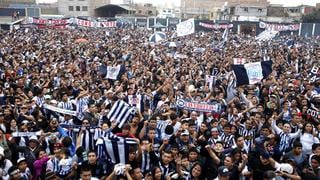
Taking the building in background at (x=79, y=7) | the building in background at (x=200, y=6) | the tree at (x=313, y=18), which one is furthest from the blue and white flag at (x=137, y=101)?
the building in background at (x=200, y=6)

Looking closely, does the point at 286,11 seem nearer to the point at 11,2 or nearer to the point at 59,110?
the point at 11,2

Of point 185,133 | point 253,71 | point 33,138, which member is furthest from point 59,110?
point 253,71

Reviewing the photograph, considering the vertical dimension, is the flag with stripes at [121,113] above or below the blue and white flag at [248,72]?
below

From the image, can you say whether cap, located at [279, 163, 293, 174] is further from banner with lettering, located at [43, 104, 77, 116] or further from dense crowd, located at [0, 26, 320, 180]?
banner with lettering, located at [43, 104, 77, 116]

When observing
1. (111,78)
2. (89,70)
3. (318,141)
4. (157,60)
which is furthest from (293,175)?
(157,60)

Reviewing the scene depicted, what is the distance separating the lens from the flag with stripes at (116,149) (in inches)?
219

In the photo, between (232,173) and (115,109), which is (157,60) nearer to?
(115,109)

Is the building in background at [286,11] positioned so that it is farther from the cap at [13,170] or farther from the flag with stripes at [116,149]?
the cap at [13,170]

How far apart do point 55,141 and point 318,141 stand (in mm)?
4322

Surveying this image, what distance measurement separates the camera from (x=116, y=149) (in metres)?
5.60

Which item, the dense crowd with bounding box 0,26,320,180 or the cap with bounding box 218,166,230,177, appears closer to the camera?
the cap with bounding box 218,166,230,177

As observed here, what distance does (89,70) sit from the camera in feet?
50.6

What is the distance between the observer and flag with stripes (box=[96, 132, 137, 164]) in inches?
219

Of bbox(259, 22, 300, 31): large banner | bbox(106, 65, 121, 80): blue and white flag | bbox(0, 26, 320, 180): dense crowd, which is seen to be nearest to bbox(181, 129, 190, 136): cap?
bbox(0, 26, 320, 180): dense crowd
